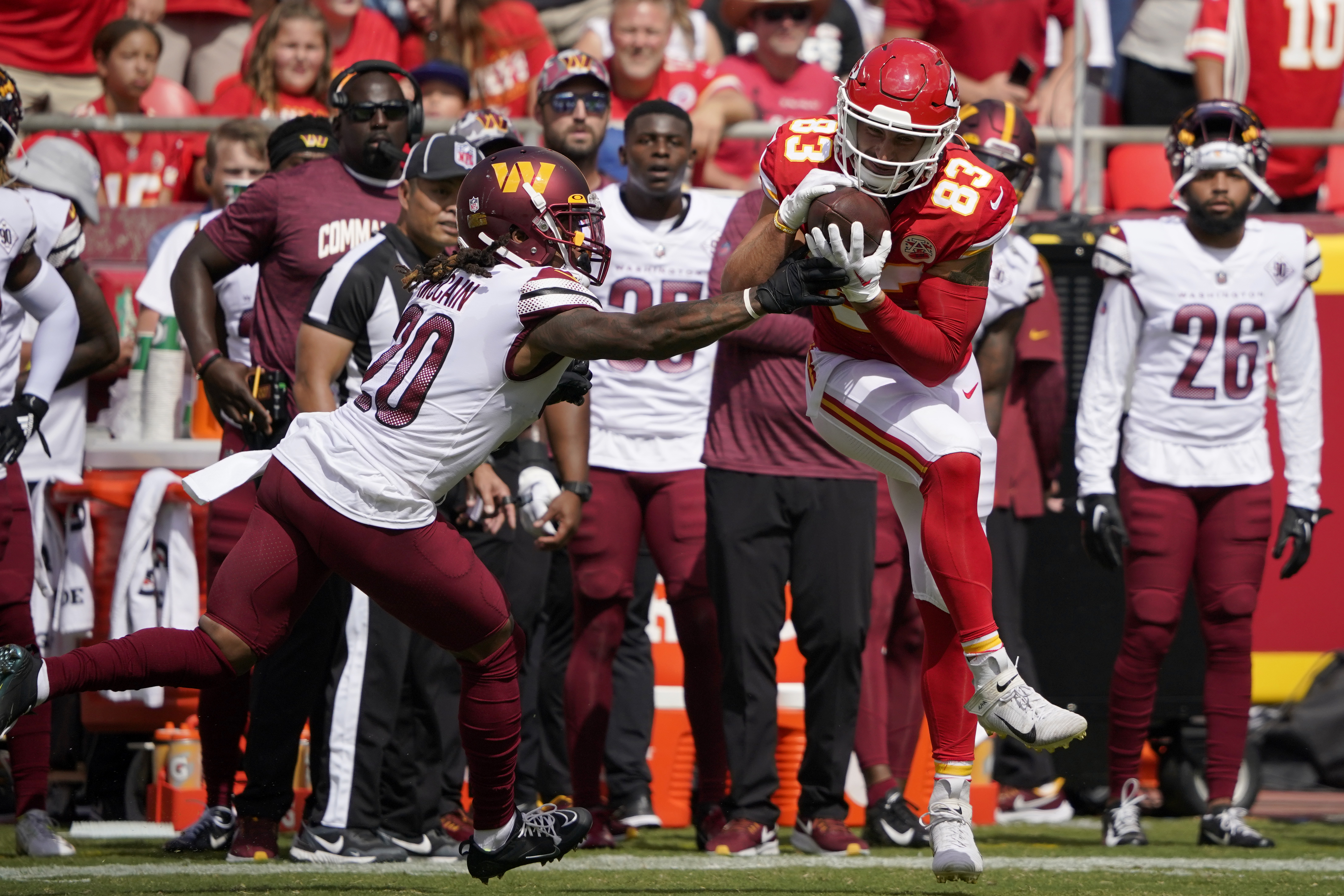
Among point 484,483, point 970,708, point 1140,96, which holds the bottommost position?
point 970,708

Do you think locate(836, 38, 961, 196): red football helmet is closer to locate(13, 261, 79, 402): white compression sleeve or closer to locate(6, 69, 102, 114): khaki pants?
locate(13, 261, 79, 402): white compression sleeve

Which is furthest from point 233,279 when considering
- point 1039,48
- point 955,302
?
point 1039,48

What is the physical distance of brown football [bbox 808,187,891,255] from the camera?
407 cm

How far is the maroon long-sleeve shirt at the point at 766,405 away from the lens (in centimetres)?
579

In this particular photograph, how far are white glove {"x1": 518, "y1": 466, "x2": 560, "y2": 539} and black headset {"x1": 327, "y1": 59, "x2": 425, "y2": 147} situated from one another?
1187 mm

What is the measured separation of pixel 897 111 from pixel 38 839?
3.38m

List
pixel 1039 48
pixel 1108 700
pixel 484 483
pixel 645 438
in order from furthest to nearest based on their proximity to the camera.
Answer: pixel 1039 48 < pixel 1108 700 < pixel 645 438 < pixel 484 483

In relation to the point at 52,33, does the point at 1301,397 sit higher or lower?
lower

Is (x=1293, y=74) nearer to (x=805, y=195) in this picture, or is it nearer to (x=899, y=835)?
(x=899, y=835)

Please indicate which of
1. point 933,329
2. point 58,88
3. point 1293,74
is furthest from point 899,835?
point 58,88

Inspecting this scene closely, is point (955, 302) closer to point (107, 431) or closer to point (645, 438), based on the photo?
point (645, 438)

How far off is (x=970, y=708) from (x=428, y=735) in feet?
6.61

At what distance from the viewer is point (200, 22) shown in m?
9.06

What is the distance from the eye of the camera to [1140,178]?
28.0 feet
